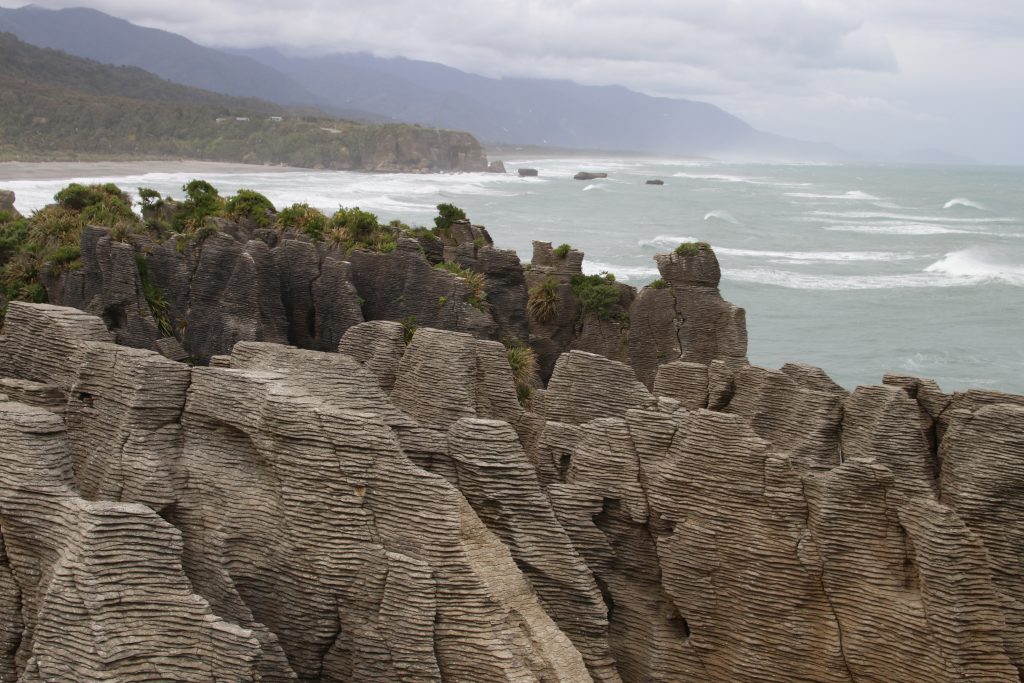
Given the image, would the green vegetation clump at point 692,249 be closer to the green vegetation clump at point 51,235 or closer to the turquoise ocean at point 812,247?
the green vegetation clump at point 51,235

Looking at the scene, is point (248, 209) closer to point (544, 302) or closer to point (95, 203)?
point (95, 203)

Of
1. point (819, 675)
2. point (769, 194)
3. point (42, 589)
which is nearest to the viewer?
point (42, 589)

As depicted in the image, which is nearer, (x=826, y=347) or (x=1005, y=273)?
(x=826, y=347)

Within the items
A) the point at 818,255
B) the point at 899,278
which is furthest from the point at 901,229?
the point at 899,278

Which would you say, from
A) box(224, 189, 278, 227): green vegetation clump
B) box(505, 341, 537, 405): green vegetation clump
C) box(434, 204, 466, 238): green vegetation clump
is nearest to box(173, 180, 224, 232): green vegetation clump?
→ box(224, 189, 278, 227): green vegetation clump

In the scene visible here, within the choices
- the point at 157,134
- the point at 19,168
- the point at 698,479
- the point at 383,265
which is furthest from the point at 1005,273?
the point at 157,134

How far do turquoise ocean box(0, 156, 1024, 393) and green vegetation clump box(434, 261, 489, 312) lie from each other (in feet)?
60.3

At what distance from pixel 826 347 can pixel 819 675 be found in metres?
35.6

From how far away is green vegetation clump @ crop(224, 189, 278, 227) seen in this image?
28.2 metres

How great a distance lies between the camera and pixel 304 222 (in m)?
27.4

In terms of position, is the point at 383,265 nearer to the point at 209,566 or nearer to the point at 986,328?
the point at 209,566

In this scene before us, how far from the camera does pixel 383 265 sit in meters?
23.2

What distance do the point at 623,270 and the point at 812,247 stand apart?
967 inches

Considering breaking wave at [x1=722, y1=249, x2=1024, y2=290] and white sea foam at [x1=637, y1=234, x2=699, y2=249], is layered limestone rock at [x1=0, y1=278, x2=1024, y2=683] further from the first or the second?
white sea foam at [x1=637, y1=234, x2=699, y2=249]
